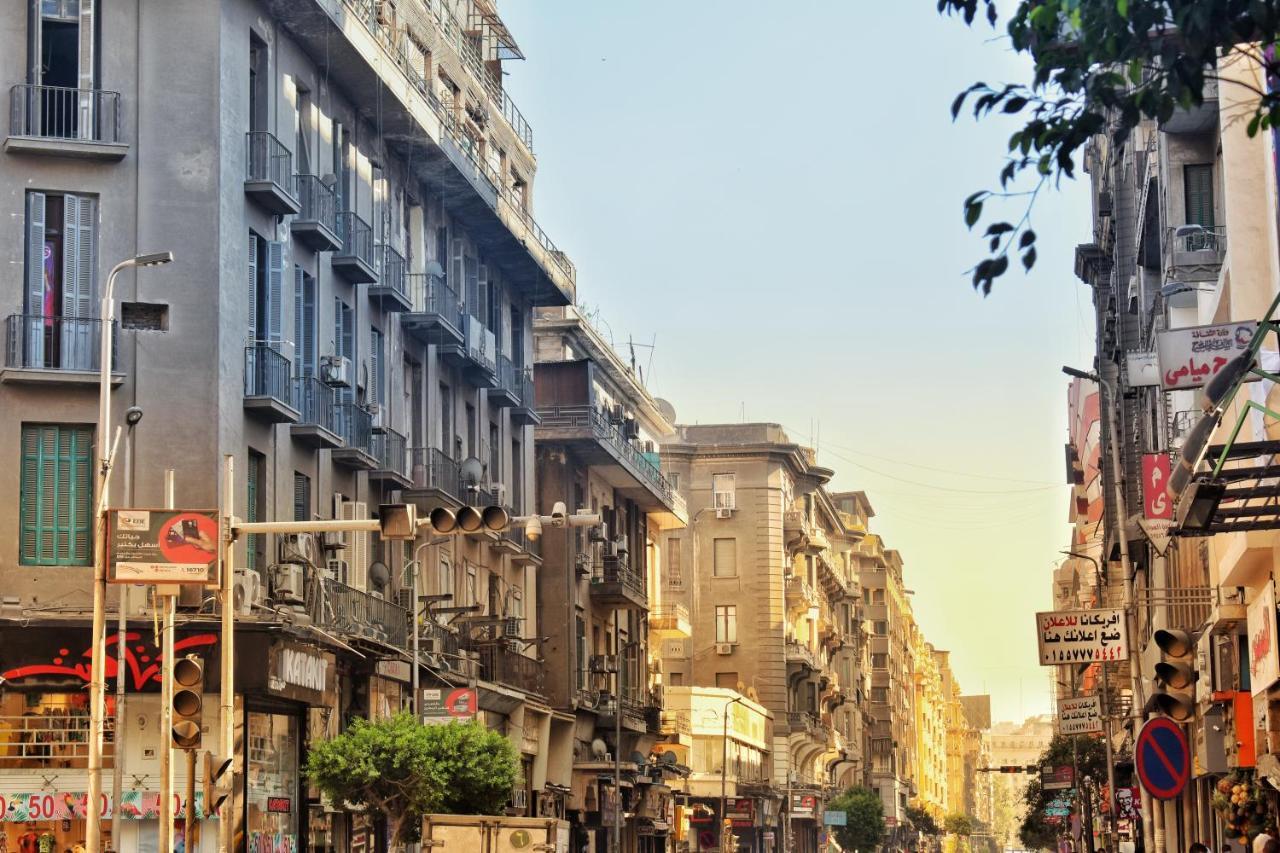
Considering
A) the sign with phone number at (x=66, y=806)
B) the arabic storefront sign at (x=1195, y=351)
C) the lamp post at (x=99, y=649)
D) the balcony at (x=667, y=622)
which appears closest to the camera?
the arabic storefront sign at (x=1195, y=351)

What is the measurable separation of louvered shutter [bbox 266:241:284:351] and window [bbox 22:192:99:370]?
11.6 ft

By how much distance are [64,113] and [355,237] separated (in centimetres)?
814

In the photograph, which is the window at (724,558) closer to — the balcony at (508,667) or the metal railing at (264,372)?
the balcony at (508,667)

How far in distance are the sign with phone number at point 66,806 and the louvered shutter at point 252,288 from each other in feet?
26.8

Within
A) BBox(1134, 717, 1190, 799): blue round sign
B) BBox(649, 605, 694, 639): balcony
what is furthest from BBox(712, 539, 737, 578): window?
BBox(1134, 717, 1190, 799): blue round sign

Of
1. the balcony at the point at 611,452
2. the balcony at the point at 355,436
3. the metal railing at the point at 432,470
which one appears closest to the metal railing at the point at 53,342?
the balcony at the point at 355,436

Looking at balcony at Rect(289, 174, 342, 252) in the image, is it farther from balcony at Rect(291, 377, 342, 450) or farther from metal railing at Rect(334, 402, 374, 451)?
metal railing at Rect(334, 402, 374, 451)

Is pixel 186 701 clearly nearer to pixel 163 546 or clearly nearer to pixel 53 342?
pixel 163 546

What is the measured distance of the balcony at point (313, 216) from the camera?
38.2 metres

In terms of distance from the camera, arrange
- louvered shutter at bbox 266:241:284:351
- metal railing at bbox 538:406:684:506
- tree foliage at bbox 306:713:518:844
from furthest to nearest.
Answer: metal railing at bbox 538:406:684:506
tree foliage at bbox 306:713:518:844
louvered shutter at bbox 266:241:284:351

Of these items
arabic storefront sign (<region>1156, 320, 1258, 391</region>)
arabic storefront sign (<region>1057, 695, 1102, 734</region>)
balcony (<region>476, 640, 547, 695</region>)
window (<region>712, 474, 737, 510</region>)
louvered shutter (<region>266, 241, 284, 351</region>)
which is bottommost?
arabic storefront sign (<region>1057, 695, 1102, 734</region>)

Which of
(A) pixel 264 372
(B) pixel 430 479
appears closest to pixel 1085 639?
(A) pixel 264 372

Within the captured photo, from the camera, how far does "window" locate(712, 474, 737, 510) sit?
98062mm

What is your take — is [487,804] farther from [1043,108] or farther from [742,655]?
[742,655]
